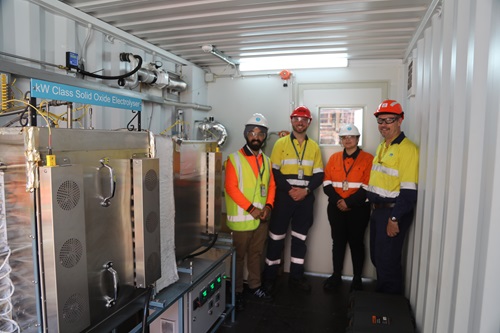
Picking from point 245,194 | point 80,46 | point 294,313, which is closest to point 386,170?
point 245,194

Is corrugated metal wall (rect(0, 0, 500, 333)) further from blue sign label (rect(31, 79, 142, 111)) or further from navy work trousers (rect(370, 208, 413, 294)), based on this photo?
blue sign label (rect(31, 79, 142, 111))

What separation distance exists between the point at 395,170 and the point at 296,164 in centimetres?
122

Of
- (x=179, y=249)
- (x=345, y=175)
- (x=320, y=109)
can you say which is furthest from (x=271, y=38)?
(x=179, y=249)

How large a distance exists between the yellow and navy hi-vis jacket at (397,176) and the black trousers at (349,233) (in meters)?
0.71

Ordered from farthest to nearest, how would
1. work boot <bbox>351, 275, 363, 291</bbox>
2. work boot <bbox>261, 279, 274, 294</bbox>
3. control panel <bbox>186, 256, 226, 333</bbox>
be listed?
1. work boot <bbox>351, 275, 363, 291</bbox>
2. work boot <bbox>261, 279, 274, 294</bbox>
3. control panel <bbox>186, 256, 226, 333</bbox>

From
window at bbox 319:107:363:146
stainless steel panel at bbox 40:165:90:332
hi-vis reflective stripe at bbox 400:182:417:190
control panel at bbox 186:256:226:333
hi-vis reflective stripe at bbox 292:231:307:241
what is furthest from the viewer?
window at bbox 319:107:363:146

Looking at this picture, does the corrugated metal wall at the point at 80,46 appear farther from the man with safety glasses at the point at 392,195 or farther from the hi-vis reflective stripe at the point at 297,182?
the man with safety glasses at the point at 392,195

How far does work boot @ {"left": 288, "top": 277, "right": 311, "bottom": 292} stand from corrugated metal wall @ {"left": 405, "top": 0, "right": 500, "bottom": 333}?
1.45m

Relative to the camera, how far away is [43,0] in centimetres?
229

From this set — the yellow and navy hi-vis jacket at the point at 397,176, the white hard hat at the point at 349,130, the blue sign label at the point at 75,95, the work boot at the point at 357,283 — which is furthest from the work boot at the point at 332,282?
the blue sign label at the point at 75,95

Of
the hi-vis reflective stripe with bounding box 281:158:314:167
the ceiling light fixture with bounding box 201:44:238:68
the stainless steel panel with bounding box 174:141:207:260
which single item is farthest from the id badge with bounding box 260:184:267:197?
the ceiling light fixture with bounding box 201:44:238:68

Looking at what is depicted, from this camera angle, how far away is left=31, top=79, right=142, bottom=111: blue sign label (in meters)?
1.43

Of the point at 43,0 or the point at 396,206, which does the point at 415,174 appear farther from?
the point at 43,0

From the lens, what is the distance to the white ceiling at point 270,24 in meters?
2.59
